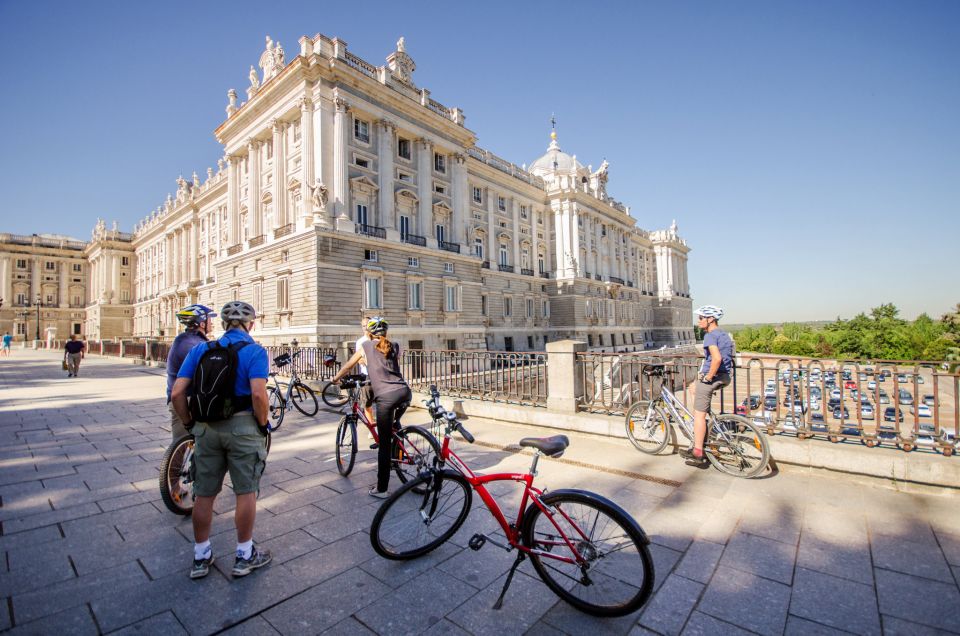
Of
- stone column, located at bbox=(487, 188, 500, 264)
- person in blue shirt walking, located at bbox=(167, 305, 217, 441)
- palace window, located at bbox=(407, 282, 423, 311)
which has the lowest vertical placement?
person in blue shirt walking, located at bbox=(167, 305, 217, 441)

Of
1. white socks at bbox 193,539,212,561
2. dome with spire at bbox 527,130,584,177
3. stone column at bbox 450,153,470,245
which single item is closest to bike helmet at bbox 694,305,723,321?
white socks at bbox 193,539,212,561

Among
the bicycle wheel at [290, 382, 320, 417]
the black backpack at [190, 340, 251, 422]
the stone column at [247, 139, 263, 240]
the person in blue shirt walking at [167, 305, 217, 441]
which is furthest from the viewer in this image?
the stone column at [247, 139, 263, 240]

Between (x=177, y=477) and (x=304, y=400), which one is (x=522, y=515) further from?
(x=304, y=400)

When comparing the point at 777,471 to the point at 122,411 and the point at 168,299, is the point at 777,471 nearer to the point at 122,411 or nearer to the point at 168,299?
the point at 122,411

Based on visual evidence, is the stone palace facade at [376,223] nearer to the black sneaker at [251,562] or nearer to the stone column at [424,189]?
the stone column at [424,189]

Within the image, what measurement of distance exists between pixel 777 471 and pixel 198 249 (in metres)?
60.3

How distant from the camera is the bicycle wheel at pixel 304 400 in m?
9.68

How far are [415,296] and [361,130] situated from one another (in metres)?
11.3

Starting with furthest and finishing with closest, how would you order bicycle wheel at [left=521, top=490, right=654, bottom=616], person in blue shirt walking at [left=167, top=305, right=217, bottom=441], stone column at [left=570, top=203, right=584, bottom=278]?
1. stone column at [left=570, top=203, right=584, bottom=278]
2. person in blue shirt walking at [left=167, top=305, right=217, bottom=441]
3. bicycle wheel at [left=521, top=490, right=654, bottom=616]

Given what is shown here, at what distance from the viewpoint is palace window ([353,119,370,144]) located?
89.2 ft

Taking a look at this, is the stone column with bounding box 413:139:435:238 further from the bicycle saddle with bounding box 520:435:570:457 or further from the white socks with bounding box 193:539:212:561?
the bicycle saddle with bounding box 520:435:570:457

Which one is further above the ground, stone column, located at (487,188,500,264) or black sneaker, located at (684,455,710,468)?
stone column, located at (487,188,500,264)

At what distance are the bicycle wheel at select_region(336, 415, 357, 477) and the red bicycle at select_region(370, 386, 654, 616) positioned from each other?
7.47 ft

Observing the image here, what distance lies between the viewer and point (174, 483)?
439 centimetres
